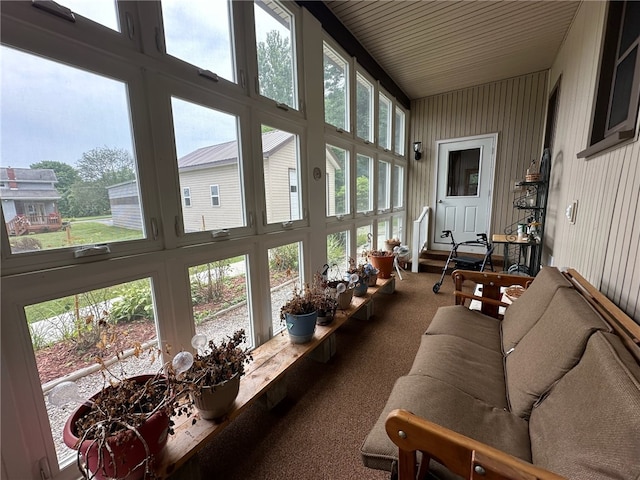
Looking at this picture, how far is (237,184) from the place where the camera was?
1927 mm

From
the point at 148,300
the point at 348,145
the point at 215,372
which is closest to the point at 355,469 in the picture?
the point at 215,372

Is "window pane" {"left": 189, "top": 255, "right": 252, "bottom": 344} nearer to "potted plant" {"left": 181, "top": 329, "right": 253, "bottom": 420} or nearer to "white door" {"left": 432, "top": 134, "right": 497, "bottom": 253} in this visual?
"potted plant" {"left": 181, "top": 329, "right": 253, "bottom": 420}

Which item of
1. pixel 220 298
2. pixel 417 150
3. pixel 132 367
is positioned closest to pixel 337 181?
pixel 220 298

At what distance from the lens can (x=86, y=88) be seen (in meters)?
1.18

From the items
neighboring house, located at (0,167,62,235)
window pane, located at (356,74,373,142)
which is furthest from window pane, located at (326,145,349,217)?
neighboring house, located at (0,167,62,235)

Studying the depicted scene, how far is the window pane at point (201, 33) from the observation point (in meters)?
1.47

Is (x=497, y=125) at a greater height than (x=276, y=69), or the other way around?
(x=497, y=125)

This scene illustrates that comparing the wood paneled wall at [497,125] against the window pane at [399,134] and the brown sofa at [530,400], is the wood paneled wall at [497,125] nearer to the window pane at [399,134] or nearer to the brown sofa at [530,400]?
the window pane at [399,134]

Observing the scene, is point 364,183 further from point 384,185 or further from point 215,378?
point 215,378

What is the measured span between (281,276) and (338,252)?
118cm


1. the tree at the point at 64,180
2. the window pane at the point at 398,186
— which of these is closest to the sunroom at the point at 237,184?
the tree at the point at 64,180

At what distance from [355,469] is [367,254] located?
2594mm

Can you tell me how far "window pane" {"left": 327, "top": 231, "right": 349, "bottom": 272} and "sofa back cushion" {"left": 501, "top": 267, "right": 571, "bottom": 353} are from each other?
1786 mm

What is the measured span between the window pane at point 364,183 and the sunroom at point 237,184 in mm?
282
